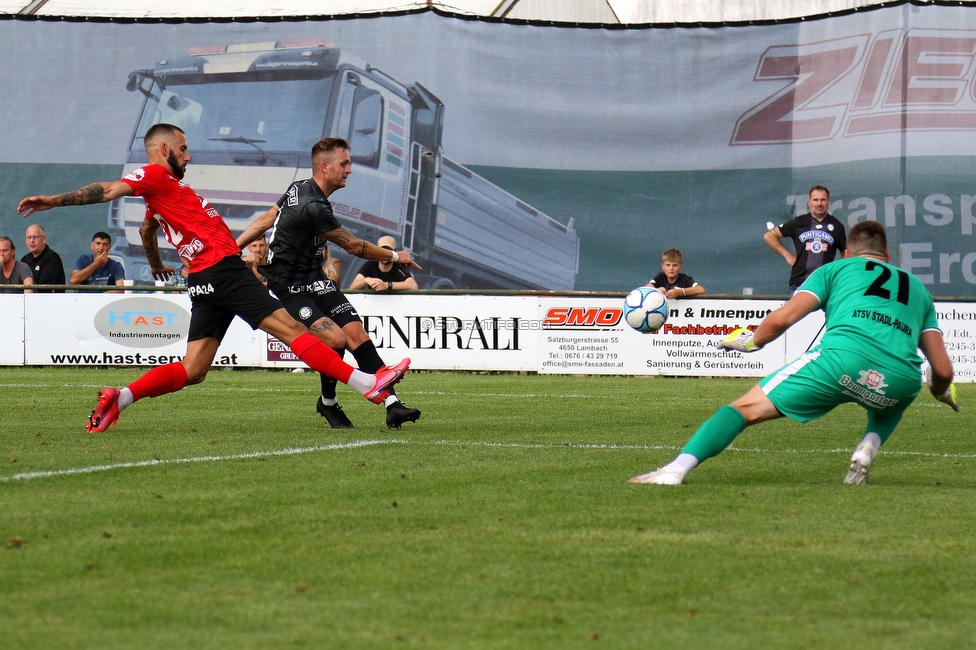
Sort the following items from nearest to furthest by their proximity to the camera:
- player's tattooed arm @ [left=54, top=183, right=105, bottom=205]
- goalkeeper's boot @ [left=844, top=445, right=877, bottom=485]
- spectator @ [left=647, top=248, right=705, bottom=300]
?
goalkeeper's boot @ [left=844, top=445, right=877, bottom=485], player's tattooed arm @ [left=54, top=183, right=105, bottom=205], spectator @ [left=647, top=248, right=705, bottom=300]

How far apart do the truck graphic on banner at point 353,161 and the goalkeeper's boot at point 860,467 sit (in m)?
13.8

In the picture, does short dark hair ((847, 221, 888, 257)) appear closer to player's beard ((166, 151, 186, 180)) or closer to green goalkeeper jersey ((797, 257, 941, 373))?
green goalkeeper jersey ((797, 257, 941, 373))

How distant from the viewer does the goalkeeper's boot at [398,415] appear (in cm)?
875

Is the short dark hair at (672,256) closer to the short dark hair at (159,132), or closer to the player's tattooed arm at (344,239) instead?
the player's tattooed arm at (344,239)

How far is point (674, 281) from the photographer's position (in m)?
16.8

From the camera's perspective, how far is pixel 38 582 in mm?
3795

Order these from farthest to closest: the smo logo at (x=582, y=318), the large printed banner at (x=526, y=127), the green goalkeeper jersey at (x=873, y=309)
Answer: the large printed banner at (x=526, y=127), the smo logo at (x=582, y=318), the green goalkeeper jersey at (x=873, y=309)

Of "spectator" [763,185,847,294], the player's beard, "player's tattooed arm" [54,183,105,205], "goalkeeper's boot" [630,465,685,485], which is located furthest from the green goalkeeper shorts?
"spectator" [763,185,847,294]

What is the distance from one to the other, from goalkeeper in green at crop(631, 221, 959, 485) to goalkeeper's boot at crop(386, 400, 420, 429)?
2913 mm

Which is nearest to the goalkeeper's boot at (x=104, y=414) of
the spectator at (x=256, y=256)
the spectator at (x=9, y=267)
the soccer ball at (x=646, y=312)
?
the soccer ball at (x=646, y=312)

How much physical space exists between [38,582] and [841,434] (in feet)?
22.3

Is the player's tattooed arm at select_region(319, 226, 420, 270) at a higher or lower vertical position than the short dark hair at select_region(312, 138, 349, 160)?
lower

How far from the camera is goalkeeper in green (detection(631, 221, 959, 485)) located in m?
6.03

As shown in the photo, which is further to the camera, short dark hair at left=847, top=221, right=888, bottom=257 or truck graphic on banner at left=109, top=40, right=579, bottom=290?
truck graphic on banner at left=109, top=40, right=579, bottom=290
